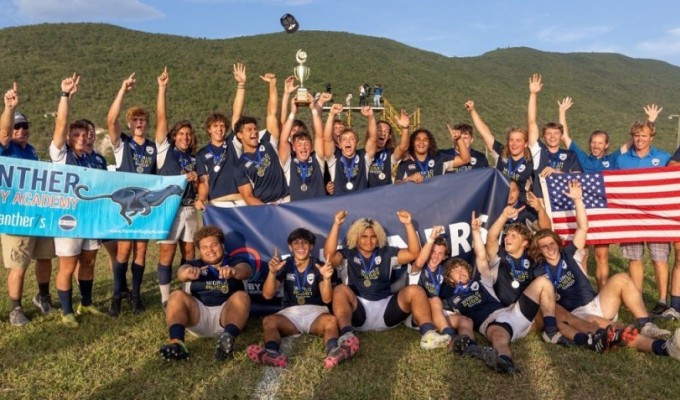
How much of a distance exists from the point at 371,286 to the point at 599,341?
6.51ft

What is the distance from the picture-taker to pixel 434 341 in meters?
4.43

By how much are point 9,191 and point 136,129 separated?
1380mm

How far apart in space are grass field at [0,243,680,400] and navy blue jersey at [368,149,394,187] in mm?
1902

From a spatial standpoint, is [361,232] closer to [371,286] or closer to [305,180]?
[371,286]

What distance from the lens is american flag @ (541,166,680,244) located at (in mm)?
5934

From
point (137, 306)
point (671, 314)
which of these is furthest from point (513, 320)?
point (137, 306)

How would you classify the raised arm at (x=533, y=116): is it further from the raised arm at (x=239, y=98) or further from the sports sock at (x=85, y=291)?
the sports sock at (x=85, y=291)

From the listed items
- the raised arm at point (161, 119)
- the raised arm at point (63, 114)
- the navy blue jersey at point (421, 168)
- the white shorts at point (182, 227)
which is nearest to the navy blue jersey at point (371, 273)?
the navy blue jersey at point (421, 168)

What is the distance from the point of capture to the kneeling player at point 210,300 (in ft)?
14.3

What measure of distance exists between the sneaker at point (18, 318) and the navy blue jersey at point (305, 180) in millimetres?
3022

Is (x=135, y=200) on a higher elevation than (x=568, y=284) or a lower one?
higher

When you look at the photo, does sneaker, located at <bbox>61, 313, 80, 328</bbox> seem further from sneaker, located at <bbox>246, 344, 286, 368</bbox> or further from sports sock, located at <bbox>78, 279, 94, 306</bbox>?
sneaker, located at <bbox>246, 344, 286, 368</bbox>

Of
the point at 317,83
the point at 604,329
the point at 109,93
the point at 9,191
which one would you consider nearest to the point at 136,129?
the point at 9,191

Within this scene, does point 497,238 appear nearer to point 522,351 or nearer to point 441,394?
point 522,351
